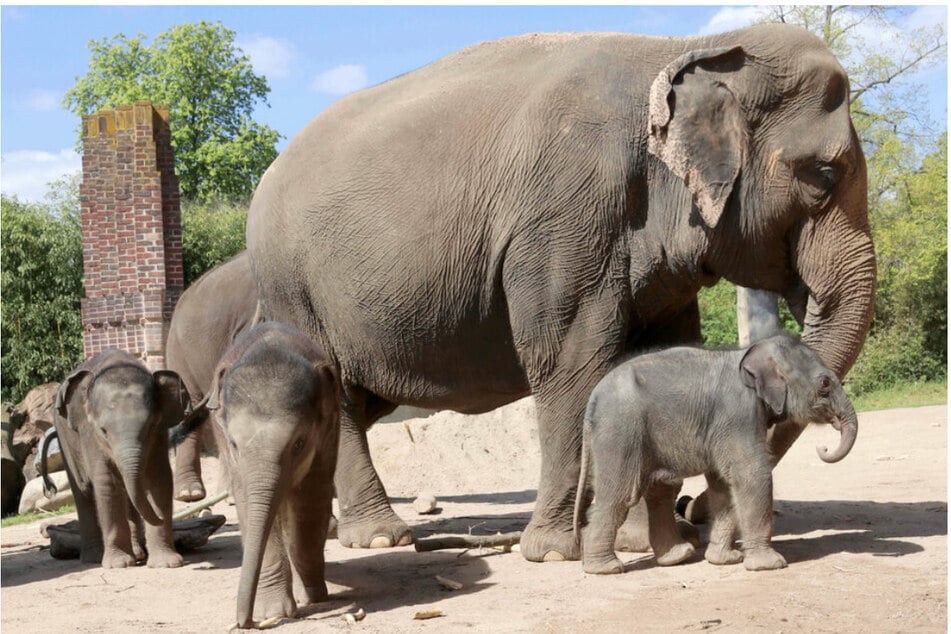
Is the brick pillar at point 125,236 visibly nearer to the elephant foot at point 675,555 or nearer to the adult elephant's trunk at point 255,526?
the elephant foot at point 675,555

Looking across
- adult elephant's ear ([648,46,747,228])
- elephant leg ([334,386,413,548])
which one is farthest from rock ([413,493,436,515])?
adult elephant's ear ([648,46,747,228])

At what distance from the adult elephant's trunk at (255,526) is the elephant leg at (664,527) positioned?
6.47 ft

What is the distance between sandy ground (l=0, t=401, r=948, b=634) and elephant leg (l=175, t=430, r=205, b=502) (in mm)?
2156

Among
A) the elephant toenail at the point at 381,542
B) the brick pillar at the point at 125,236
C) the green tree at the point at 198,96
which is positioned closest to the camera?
the elephant toenail at the point at 381,542

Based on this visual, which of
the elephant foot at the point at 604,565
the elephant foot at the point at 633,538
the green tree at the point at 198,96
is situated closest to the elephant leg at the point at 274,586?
the elephant foot at the point at 604,565

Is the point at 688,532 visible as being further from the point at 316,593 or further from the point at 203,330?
the point at 203,330

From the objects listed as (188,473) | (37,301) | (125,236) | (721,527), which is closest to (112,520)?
(721,527)

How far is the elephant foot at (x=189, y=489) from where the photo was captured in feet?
40.2

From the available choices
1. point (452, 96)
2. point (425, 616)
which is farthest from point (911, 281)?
point (425, 616)

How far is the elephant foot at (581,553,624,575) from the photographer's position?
623 cm

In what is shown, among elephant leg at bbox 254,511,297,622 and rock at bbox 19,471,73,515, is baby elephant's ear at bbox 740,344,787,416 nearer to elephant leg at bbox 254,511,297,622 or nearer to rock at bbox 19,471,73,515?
elephant leg at bbox 254,511,297,622

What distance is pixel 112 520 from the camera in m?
7.71

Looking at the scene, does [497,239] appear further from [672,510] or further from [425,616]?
[425,616]

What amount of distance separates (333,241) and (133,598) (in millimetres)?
2295
